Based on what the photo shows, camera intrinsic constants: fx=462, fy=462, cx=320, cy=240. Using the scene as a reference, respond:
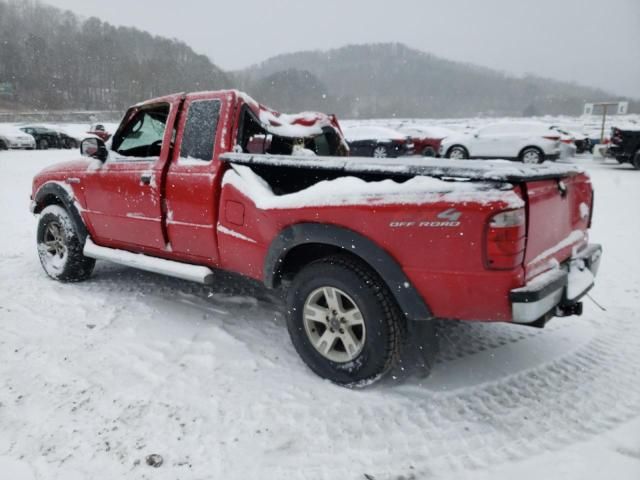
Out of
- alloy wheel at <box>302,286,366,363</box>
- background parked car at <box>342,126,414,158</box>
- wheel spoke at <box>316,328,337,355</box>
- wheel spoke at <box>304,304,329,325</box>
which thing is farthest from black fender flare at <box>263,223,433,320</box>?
background parked car at <box>342,126,414,158</box>

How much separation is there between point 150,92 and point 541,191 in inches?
3695

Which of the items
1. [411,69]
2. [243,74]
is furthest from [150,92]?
[411,69]

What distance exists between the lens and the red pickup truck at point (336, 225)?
7.43 ft

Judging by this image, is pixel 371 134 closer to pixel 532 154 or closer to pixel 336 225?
pixel 532 154

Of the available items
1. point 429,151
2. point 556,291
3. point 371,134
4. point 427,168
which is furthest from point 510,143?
point 427,168

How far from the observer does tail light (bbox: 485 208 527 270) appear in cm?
218

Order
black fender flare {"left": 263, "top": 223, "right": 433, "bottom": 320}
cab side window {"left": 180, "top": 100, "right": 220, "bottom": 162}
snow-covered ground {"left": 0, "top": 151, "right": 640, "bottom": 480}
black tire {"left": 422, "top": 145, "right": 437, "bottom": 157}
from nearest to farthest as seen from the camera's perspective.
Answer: snow-covered ground {"left": 0, "top": 151, "right": 640, "bottom": 480}, black fender flare {"left": 263, "top": 223, "right": 433, "bottom": 320}, cab side window {"left": 180, "top": 100, "right": 220, "bottom": 162}, black tire {"left": 422, "top": 145, "right": 437, "bottom": 157}

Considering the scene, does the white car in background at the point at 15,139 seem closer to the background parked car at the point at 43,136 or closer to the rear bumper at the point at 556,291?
the background parked car at the point at 43,136

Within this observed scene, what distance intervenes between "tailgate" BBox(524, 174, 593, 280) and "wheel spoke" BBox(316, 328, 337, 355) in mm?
1162

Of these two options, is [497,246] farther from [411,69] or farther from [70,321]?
[411,69]

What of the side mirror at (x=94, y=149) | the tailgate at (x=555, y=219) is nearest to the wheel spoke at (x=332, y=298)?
the tailgate at (x=555, y=219)

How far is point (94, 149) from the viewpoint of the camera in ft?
13.6

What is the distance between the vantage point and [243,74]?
11688 cm

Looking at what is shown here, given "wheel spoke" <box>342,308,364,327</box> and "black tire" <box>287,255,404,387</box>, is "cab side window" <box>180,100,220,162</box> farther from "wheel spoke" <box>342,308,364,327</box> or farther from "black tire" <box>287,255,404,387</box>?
"wheel spoke" <box>342,308,364,327</box>
